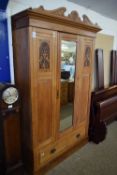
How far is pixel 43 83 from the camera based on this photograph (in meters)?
1.81

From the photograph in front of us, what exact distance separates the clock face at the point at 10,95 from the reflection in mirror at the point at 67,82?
2.14 feet

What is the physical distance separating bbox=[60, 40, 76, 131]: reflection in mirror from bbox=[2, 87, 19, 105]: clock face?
65 centimetres

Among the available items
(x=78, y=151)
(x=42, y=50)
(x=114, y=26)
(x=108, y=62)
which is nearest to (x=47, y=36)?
(x=42, y=50)

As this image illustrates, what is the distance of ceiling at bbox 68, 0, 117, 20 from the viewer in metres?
2.38

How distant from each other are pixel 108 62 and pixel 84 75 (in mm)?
1486

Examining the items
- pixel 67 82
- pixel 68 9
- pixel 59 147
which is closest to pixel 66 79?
pixel 67 82

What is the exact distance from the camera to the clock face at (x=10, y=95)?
61.9 inches

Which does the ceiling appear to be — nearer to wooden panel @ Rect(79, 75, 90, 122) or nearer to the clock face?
wooden panel @ Rect(79, 75, 90, 122)

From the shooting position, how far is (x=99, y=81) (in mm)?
3150

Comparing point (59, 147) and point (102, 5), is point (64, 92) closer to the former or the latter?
point (59, 147)

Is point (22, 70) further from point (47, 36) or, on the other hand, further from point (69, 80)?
point (69, 80)

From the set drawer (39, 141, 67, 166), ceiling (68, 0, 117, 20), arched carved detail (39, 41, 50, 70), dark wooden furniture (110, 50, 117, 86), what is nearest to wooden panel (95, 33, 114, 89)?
dark wooden furniture (110, 50, 117, 86)

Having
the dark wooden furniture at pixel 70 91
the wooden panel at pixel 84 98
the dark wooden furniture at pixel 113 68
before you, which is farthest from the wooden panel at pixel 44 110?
the dark wooden furniture at pixel 113 68

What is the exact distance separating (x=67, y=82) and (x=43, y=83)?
0.44m
